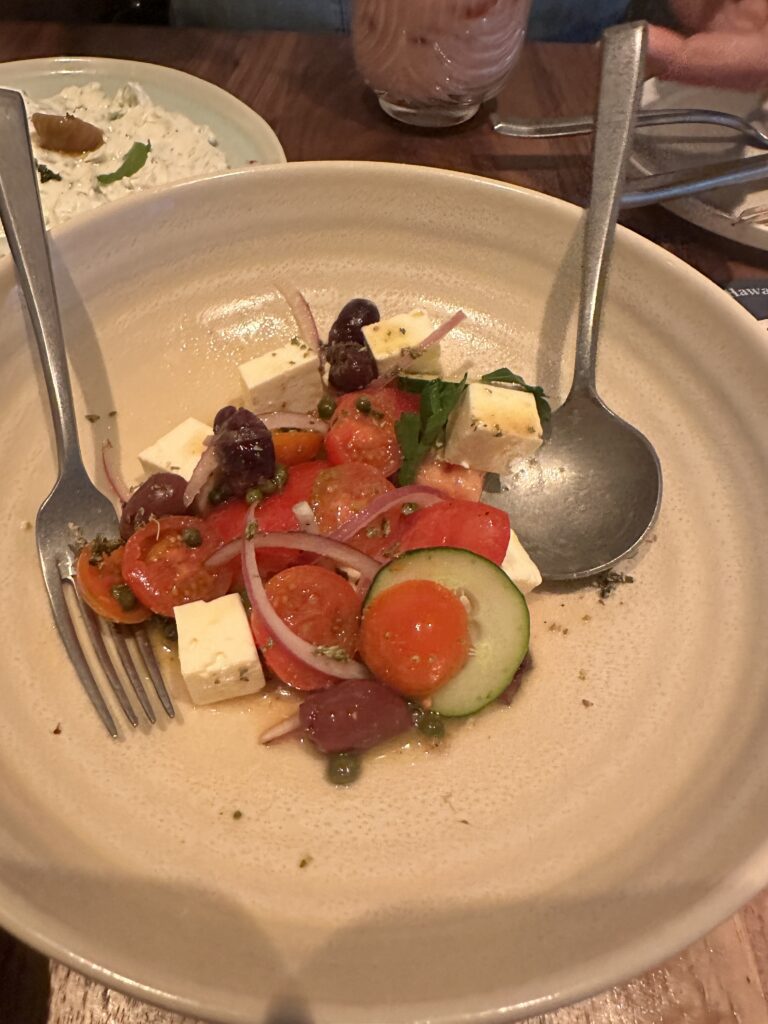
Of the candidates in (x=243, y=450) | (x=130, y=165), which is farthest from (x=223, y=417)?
(x=130, y=165)

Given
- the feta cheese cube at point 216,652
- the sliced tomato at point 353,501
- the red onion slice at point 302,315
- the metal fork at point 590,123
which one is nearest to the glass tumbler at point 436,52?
the metal fork at point 590,123

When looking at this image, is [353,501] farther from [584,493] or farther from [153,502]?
[584,493]

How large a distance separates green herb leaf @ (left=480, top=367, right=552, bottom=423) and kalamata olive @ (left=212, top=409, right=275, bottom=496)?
1.90 ft

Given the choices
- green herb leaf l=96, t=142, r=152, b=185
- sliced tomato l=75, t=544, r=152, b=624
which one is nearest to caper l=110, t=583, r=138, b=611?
sliced tomato l=75, t=544, r=152, b=624

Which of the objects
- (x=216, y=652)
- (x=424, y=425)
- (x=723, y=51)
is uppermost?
(x=723, y=51)

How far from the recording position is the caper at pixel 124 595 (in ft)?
4.73

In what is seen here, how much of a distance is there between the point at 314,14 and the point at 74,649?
12.0 ft

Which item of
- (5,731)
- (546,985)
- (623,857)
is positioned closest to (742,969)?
(623,857)

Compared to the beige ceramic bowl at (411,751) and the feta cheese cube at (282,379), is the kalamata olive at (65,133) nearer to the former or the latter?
the beige ceramic bowl at (411,751)

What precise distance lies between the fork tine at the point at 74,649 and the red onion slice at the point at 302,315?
90 centimetres

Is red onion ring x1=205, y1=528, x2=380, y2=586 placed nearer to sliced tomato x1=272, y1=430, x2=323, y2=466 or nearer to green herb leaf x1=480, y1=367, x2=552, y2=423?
sliced tomato x1=272, y1=430, x2=323, y2=466

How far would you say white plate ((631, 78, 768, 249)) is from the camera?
2.42 meters

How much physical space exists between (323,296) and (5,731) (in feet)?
4.50

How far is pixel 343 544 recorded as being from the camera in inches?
60.9
